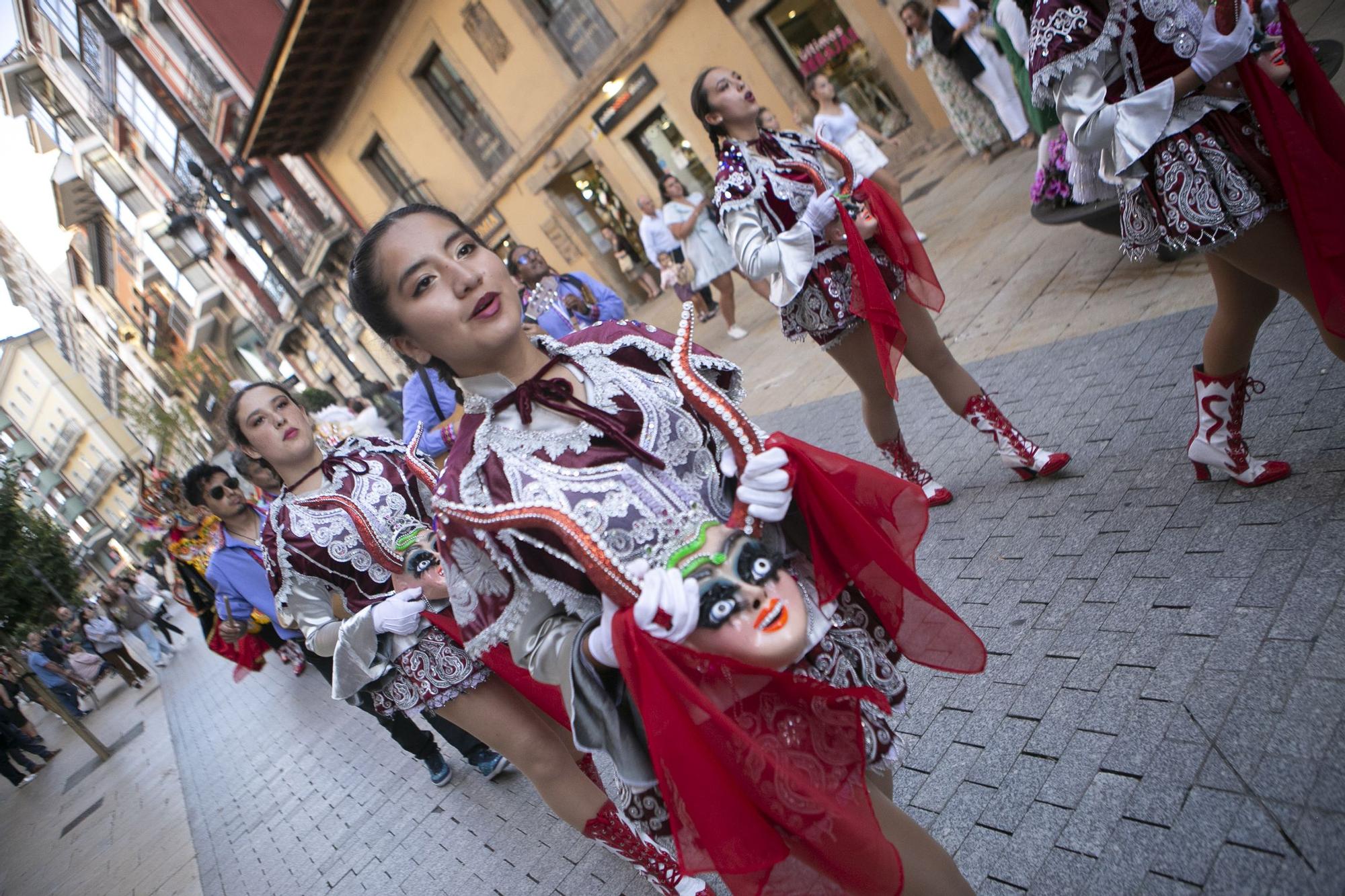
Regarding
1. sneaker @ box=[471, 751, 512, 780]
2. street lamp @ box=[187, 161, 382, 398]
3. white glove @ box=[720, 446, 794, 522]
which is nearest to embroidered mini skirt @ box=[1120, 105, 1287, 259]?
white glove @ box=[720, 446, 794, 522]

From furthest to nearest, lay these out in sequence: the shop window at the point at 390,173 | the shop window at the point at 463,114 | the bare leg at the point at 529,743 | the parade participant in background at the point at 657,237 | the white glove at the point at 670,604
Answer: the shop window at the point at 390,173 < the shop window at the point at 463,114 < the parade participant in background at the point at 657,237 < the bare leg at the point at 529,743 < the white glove at the point at 670,604

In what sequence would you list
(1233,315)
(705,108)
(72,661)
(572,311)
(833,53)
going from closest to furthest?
(1233,315) < (705,108) < (572,311) < (833,53) < (72,661)

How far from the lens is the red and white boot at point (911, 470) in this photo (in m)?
3.93

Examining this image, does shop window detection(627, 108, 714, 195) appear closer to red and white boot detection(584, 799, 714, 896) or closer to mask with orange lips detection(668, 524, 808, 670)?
red and white boot detection(584, 799, 714, 896)

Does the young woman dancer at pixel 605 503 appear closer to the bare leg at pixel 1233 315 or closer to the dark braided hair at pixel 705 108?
the bare leg at pixel 1233 315

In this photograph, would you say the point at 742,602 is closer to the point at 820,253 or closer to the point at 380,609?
the point at 380,609

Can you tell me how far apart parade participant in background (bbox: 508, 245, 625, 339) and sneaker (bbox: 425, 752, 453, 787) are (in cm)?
258

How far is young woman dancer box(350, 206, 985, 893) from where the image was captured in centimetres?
158

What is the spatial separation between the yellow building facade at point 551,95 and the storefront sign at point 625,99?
0.03 meters

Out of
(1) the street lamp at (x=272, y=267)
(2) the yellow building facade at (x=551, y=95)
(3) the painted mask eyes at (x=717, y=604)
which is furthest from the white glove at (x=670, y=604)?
(1) the street lamp at (x=272, y=267)

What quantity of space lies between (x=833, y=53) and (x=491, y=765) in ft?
41.5

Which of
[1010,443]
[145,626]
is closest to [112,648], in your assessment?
[145,626]

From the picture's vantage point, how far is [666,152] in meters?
16.2

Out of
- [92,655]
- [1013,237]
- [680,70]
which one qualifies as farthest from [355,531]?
[92,655]
